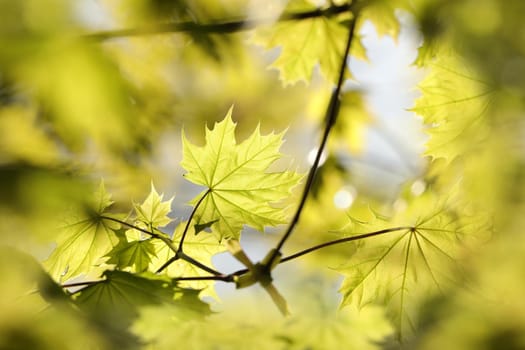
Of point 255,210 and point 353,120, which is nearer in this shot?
point 255,210

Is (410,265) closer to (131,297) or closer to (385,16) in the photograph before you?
(131,297)

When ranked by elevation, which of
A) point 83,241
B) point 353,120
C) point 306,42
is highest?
point 353,120

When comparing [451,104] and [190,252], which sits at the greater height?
[451,104]

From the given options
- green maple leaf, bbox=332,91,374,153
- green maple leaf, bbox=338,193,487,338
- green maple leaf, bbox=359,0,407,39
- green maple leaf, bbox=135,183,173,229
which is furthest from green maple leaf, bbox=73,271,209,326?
green maple leaf, bbox=332,91,374,153

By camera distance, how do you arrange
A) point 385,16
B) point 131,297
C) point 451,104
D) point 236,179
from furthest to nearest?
1. point 385,16
2. point 451,104
3. point 236,179
4. point 131,297

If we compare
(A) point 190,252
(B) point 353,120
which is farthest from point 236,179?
(B) point 353,120

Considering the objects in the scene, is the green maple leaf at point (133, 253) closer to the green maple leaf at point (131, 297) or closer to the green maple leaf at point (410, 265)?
the green maple leaf at point (131, 297)

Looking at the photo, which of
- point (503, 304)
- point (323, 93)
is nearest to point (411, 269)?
point (503, 304)

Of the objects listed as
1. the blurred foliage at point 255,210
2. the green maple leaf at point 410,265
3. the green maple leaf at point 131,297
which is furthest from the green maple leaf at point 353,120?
the green maple leaf at point 131,297

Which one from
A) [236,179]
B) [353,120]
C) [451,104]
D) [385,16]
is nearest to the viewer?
[236,179]
